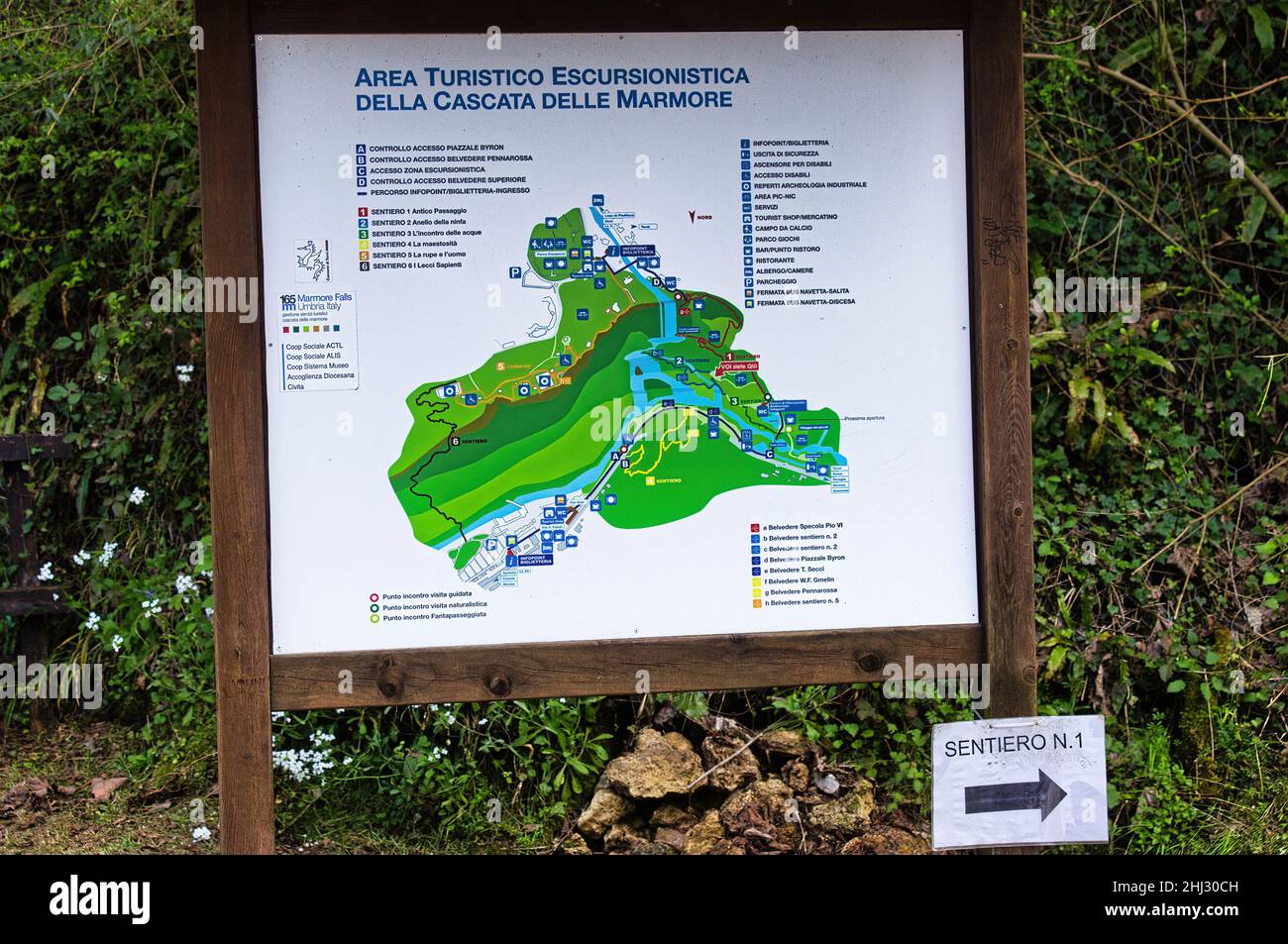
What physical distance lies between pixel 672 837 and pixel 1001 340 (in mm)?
2307

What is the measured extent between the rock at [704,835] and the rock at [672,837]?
0.05 feet

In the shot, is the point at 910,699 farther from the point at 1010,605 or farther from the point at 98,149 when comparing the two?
the point at 98,149

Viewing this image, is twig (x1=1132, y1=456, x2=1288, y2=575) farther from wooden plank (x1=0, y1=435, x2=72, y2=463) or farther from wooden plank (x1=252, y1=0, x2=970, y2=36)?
wooden plank (x1=0, y1=435, x2=72, y2=463)

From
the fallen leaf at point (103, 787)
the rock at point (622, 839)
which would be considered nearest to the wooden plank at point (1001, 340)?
the rock at point (622, 839)

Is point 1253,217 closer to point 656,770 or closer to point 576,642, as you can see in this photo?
point 656,770

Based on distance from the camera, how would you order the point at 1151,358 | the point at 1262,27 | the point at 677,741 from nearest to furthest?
the point at 677,741
the point at 1151,358
the point at 1262,27

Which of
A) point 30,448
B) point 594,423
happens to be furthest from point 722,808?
point 30,448

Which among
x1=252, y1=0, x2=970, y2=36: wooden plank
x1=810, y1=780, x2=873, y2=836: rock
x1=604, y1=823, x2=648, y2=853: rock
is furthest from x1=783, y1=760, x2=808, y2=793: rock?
x1=252, y1=0, x2=970, y2=36: wooden plank

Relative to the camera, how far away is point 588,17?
3.10m

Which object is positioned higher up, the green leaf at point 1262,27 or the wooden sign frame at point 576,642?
the green leaf at point 1262,27

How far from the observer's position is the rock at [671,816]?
423 cm

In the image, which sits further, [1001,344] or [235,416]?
[1001,344]

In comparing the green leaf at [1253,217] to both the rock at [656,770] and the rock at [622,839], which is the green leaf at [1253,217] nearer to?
the rock at [656,770]

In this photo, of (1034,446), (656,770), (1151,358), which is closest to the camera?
(656,770)
